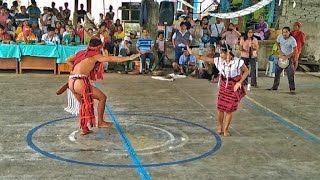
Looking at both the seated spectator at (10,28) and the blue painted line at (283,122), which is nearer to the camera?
the blue painted line at (283,122)

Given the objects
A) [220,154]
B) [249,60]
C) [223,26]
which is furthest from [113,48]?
[220,154]

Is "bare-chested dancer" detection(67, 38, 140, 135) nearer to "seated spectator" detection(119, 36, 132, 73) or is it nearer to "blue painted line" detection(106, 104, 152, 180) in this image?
"blue painted line" detection(106, 104, 152, 180)

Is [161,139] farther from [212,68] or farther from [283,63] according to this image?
[212,68]

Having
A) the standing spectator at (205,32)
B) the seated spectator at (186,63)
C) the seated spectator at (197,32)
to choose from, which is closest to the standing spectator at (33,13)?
the seated spectator at (197,32)

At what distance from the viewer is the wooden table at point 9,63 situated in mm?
13125

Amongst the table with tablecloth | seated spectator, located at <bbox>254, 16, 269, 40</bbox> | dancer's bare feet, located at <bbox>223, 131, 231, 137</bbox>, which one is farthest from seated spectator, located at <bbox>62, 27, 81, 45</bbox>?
dancer's bare feet, located at <bbox>223, 131, 231, 137</bbox>

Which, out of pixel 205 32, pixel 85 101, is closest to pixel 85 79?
pixel 85 101

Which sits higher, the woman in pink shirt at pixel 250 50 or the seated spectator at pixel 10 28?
the seated spectator at pixel 10 28

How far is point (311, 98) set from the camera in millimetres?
10367

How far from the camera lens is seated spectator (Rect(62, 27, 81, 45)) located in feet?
44.1

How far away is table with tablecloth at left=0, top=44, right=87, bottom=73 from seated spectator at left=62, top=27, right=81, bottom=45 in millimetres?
422

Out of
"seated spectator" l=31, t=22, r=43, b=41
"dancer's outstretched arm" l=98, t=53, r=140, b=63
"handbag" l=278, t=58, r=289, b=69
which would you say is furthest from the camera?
"seated spectator" l=31, t=22, r=43, b=41

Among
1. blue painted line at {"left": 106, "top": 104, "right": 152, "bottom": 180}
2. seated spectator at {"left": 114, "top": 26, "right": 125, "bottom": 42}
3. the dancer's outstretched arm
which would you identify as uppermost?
seated spectator at {"left": 114, "top": 26, "right": 125, "bottom": 42}

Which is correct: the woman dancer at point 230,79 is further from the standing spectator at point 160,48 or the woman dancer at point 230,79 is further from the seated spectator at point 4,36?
the seated spectator at point 4,36
